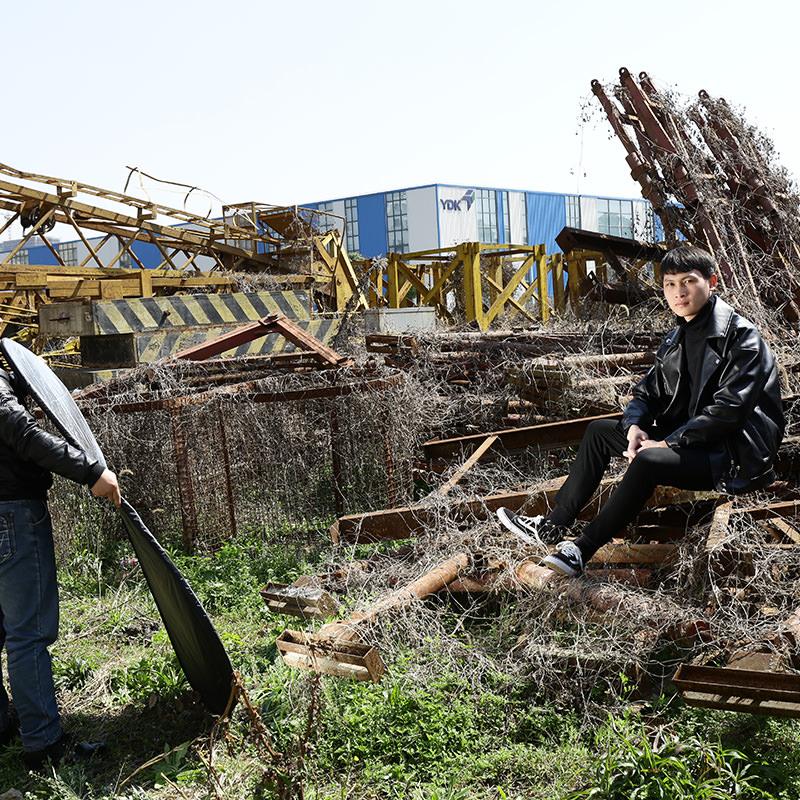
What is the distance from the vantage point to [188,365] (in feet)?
23.2

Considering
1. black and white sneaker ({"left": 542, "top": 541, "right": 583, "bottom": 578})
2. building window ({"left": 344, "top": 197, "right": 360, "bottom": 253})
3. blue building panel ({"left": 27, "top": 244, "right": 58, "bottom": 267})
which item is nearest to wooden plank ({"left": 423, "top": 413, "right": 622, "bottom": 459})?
black and white sneaker ({"left": 542, "top": 541, "right": 583, "bottom": 578})

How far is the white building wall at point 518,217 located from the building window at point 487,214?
1004mm

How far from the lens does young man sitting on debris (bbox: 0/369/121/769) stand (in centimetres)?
335

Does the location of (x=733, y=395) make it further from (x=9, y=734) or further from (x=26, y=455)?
(x=9, y=734)

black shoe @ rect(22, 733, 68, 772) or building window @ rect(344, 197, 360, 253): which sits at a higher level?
building window @ rect(344, 197, 360, 253)

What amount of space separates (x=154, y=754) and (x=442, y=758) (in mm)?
1223

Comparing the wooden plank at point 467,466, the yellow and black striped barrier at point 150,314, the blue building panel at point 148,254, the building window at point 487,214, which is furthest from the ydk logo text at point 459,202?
the wooden plank at point 467,466

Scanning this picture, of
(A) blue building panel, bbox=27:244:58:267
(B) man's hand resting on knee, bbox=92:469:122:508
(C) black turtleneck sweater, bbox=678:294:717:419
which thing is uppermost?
(A) blue building panel, bbox=27:244:58:267

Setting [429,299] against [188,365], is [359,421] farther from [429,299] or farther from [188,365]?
[429,299]

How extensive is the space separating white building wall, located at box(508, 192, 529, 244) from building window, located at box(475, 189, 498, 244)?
3.29ft

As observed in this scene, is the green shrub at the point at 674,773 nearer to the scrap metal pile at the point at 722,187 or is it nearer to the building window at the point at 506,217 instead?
the scrap metal pile at the point at 722,187

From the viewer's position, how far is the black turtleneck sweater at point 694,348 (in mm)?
4039

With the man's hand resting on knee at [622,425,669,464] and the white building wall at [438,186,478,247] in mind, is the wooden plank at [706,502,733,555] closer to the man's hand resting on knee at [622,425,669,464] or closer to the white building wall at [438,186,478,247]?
the man's hand resting on knee at [622,425,669,464]

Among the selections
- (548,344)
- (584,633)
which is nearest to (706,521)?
(584,633)
